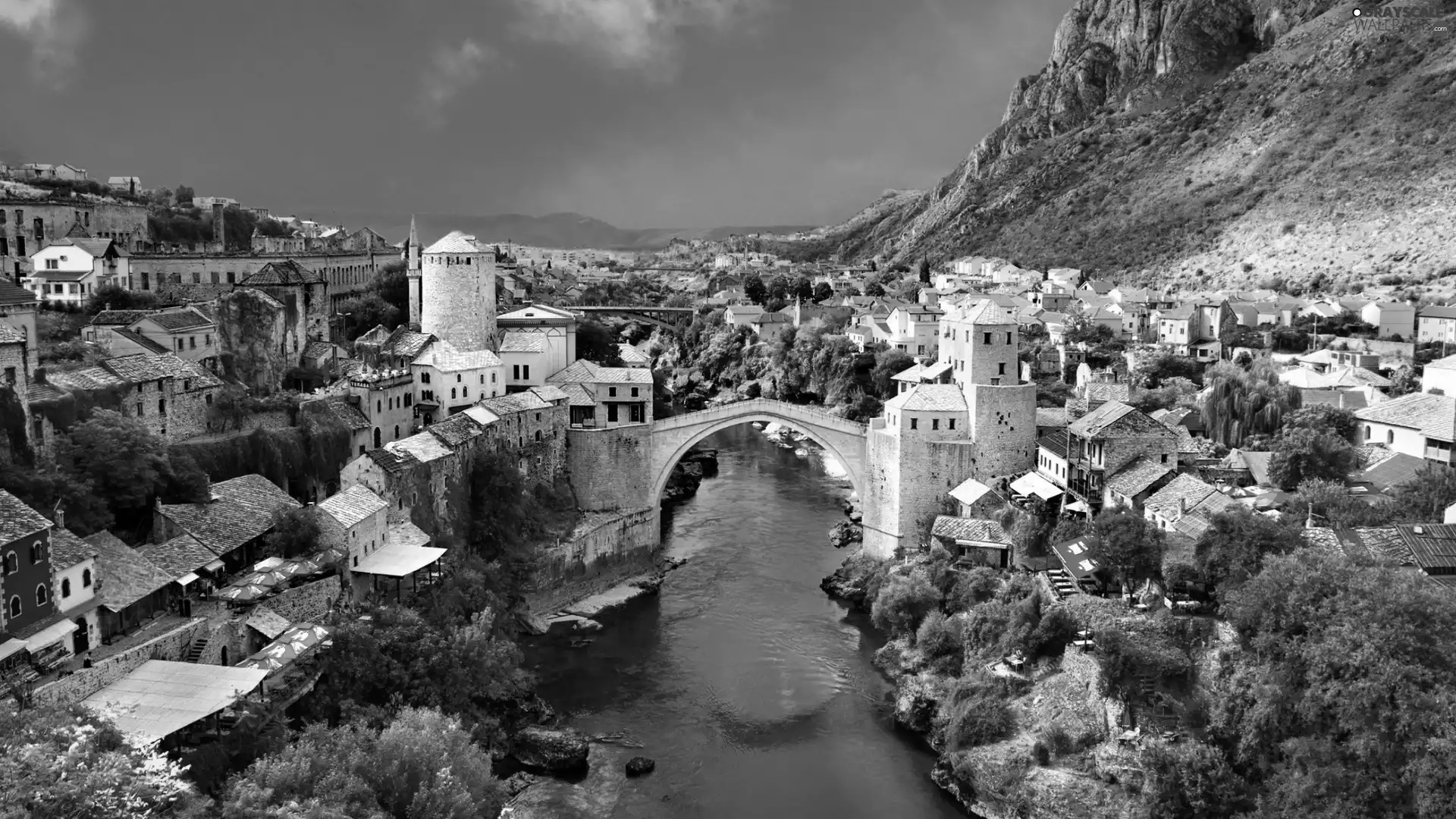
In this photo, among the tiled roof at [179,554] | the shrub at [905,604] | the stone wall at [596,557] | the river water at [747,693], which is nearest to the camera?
the tiled roof at [179,554]

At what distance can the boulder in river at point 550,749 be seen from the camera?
2519 cm

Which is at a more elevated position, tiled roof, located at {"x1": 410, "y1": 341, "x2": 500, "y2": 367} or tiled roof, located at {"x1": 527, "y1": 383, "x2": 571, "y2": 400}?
tiled roof, located at {"x1": 410, "y1": 341, "x2": 500, "y2": 367}

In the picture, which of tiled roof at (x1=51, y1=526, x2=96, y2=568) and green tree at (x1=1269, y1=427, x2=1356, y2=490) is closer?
tiled roof at (x1=51, y1=526, x2=96, y2=568)

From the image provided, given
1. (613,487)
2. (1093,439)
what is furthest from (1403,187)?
(613,487)

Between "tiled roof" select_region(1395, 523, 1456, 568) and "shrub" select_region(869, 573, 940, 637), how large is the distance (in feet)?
37.0

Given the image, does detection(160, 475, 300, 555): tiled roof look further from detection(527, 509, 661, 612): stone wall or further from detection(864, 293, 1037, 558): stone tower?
detection(864, 293, 1037, 558): stone tower

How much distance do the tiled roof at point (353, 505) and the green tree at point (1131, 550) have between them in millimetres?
17918

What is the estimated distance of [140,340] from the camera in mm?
31781

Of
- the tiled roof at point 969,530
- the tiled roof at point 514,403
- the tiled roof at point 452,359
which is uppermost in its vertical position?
the tiled roof at point 452,359

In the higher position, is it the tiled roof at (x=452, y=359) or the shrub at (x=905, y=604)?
the tiled roof at (x=452, y=359)

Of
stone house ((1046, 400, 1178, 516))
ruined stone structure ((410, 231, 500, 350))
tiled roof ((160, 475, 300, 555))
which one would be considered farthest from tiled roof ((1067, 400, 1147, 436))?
tiled roof ((160, 475, 300, 555))

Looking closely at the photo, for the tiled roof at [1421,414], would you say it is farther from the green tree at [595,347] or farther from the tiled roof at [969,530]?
the green tree at [595,347]

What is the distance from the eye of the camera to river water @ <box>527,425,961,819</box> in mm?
24594

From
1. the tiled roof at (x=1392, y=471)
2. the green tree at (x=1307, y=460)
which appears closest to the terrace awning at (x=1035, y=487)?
the green tree at (x=1307, y=460)
